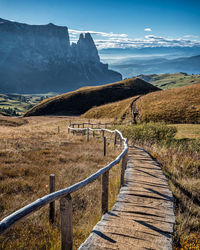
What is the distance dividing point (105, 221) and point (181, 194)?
3322 millimetres

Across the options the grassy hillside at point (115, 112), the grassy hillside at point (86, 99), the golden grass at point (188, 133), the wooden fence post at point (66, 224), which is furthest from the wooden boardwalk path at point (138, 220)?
the grassy hillside at point (86, 99)

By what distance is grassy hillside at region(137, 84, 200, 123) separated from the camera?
37.3 m

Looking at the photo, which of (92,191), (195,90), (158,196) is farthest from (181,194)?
(195,90)

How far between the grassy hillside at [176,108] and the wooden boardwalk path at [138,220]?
31.7 m

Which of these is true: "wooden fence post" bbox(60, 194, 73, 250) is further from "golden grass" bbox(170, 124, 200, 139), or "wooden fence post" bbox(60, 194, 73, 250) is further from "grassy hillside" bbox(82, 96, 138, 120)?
"grassy hillside" bbox(82, 96, 138, 120)

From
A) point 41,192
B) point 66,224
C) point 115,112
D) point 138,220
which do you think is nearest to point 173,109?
point 115,112

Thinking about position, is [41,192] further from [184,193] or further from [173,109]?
[173,109]

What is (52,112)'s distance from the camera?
275 feet

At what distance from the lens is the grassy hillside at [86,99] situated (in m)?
84.0

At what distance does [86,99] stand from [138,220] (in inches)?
3349

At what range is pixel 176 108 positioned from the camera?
136ft

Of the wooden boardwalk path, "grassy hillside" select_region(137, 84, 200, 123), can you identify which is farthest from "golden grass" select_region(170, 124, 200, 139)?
the wooden boardwalk path

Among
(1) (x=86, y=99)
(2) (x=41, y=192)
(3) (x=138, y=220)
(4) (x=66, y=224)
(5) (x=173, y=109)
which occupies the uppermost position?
(1) (x=86, y=99)

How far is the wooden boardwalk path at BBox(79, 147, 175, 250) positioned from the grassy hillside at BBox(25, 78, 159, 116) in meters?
75.4
